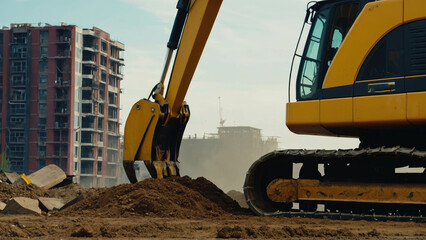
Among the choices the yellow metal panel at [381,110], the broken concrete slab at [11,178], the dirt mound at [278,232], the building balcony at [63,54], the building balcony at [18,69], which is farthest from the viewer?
the building balcony at [18,69]

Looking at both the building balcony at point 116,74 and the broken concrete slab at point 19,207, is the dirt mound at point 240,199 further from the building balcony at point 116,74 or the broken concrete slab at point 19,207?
the building balcony at point 116,74

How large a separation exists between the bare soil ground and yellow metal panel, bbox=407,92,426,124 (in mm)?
1610

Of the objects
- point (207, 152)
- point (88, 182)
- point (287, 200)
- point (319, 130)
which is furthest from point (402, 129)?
point (207, 152)

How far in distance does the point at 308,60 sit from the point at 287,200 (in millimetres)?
2466

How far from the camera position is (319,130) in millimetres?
11750

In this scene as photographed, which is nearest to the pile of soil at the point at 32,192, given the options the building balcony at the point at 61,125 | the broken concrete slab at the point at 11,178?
the broken concrete slab at the point at 11,178

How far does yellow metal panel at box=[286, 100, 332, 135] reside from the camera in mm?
11312

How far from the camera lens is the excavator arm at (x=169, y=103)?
13.8 metres

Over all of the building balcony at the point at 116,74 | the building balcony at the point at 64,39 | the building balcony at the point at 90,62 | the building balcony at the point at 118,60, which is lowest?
the building balcony at the point at 116,74

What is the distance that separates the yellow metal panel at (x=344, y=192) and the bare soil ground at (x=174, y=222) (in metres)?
0.57

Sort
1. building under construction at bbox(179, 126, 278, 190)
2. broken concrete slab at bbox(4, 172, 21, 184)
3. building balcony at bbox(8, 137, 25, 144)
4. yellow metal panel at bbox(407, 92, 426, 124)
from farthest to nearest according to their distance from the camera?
1. building under construction at bbox(179, 126, 278, 190)
2. building balcony at bbox(8, 137, 25, 144)
3. broken concrete slab at bbox(4, 172, 21, 184)
4. yellow metal panel at bbox(407, 92, 426, 124)

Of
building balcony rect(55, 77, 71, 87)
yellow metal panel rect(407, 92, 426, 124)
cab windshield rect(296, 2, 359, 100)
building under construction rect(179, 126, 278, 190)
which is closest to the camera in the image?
yellow metal panel rect(407, 92, 426, 124)

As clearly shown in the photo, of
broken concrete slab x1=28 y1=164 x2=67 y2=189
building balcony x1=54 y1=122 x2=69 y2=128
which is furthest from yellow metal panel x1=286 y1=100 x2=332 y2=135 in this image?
building balcony x1=54 y1=122 x2=69 y2=128

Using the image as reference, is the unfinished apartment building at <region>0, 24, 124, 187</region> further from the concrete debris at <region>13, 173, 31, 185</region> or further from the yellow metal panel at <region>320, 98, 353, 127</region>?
the yellow metal panel at <region>320, 98, 353, 127</region>
